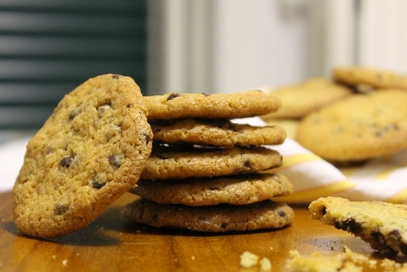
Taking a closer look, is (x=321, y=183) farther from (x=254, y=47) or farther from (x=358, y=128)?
(x=254, y=47)

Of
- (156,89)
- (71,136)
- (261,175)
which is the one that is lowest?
(156,89)

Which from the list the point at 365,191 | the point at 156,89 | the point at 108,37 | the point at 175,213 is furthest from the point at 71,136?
the point at 108,37

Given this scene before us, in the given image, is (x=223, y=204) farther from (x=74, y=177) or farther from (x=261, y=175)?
(x=74, y=177)

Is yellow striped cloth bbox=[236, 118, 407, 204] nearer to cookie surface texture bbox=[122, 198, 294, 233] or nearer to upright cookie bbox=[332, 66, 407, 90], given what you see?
cookie surface texture bbox=[122, 198, 294, 233]

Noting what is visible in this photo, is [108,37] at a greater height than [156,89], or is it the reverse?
[108,37]

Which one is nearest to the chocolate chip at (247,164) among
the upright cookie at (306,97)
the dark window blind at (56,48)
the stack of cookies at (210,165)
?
the stack of cookies at (210,165)

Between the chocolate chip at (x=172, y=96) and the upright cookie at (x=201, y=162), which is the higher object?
the chocolate chip at (x=172, y=96)

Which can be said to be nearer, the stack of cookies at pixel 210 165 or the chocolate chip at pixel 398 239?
the chocolate chip at pixel 398 239

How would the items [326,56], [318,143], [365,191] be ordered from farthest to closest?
[326,56]
[318,143]
[365,191]

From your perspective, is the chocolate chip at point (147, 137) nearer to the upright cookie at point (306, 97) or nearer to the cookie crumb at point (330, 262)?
the cookie crumb at point (330, 262)
